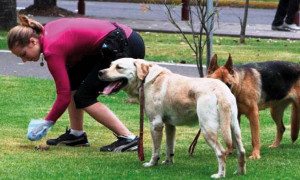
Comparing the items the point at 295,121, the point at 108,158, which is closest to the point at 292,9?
the point at 295,121

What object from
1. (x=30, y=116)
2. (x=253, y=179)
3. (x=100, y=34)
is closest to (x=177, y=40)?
(x=30, y=116)

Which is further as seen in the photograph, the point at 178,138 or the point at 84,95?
the point at 178,138

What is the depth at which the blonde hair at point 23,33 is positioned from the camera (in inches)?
294

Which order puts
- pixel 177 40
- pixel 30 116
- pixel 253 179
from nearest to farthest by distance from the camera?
pixel 253 179, pixel 30 116, pixel 177 40

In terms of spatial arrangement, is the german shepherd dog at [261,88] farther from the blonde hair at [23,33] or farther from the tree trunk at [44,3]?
the tree trunk at [44,3]

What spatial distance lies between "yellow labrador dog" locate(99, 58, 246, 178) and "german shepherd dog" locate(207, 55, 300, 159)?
0.71 metres

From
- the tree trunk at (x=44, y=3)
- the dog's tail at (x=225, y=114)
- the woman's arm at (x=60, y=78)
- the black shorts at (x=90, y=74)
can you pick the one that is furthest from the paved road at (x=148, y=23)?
the dog's tail at (x=225, y=114)

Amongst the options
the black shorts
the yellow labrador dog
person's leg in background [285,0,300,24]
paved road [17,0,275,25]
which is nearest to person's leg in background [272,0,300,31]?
person's leg in background [285,0,300,24]

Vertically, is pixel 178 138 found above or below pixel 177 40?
above

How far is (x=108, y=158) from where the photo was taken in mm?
7691

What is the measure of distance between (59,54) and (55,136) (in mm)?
1734

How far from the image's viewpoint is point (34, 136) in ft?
24.6

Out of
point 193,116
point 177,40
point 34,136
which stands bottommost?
point 177,40

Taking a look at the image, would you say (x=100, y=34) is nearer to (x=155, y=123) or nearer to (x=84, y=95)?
(x=84, y=95)
